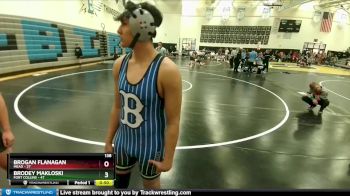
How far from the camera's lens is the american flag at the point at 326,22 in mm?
32125

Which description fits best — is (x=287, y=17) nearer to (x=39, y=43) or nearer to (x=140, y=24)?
(x=39, y=43)

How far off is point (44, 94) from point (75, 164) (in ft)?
26.3

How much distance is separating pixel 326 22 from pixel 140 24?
38229 mm

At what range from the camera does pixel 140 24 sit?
1.62 meters

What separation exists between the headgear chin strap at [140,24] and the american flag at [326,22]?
37.9 metres

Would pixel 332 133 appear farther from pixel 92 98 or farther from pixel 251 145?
pixel 92 98

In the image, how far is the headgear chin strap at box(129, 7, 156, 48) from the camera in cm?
162

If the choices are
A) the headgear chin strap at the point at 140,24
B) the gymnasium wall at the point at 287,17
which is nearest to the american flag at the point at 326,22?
the gymnasium wall at the point at 287,17

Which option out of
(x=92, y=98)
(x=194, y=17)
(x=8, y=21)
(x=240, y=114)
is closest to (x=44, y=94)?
(x=92, y=98)

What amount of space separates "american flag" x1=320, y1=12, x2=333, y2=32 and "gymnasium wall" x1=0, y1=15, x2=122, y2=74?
29980 mm
